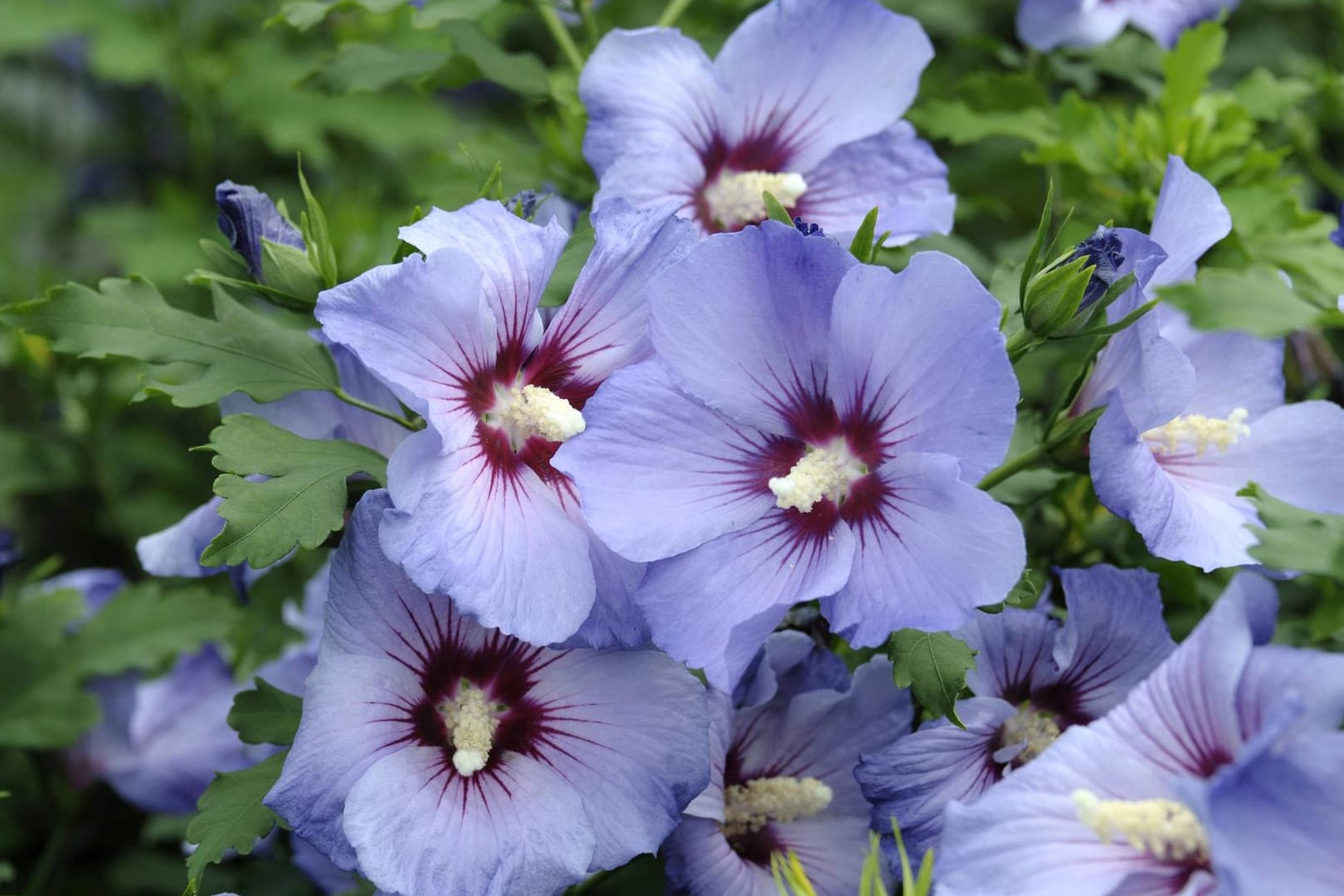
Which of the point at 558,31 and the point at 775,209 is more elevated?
the point at 775,209

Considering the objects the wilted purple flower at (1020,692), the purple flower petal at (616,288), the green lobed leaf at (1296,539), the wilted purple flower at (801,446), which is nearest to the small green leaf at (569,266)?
the purple flower petal at (616,288)

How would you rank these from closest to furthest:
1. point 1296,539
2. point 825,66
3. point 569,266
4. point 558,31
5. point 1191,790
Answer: point 1191,790
point 1296,539
point 569,266
point 825,66
point 558,31

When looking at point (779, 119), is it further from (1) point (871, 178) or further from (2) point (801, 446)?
(2) point (801, 446)

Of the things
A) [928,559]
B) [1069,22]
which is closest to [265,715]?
[928,559]

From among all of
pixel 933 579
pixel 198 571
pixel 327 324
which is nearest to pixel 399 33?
pixel 198 571

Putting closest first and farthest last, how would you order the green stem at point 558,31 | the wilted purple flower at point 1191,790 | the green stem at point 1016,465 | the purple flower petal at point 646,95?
the wilted purple flower at point 1191,790
the green stem at point 1016,465
the purple flower petal at point 646,95
the green stem at point 558,31

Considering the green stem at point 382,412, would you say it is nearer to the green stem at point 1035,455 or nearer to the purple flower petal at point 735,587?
the purple flower petal at point 735,587
